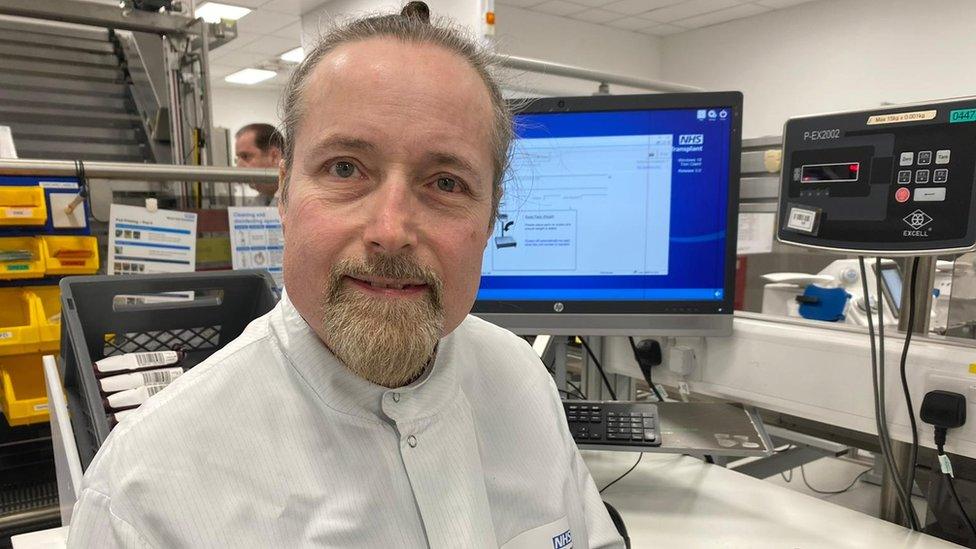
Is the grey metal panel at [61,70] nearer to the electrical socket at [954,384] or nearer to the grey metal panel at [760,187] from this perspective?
the grey metal panel at [760,187]

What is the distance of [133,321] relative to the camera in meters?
1.10

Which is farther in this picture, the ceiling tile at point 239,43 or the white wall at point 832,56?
the ceiling tile at point 239,43

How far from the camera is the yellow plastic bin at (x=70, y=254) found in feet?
4.05

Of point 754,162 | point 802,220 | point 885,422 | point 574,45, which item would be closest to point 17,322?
point 802,220

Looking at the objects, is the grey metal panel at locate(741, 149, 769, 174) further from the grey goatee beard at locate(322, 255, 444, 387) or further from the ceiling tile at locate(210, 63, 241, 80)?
the ceiling tile at locate(210, 63, 241, 80)

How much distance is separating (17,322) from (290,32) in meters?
6.40

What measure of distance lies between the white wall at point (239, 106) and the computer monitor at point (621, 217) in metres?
9.44

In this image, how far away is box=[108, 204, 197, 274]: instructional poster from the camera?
1315 millimetres

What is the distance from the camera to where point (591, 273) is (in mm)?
1261

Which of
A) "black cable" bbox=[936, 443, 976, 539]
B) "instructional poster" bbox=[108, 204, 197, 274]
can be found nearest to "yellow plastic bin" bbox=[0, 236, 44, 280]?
"instructional poster" bbox=[108, 204, 197, 274]

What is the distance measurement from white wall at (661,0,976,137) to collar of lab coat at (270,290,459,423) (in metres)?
5.03

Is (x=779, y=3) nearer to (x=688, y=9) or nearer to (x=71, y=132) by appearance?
(x=688, y=9)

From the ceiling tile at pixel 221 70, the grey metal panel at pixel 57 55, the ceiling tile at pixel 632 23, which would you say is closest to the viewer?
the grey metal panel at pixel 57 55

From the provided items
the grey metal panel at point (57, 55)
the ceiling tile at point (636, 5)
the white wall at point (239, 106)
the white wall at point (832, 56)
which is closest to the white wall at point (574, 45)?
the white wall at point (832, 56)
